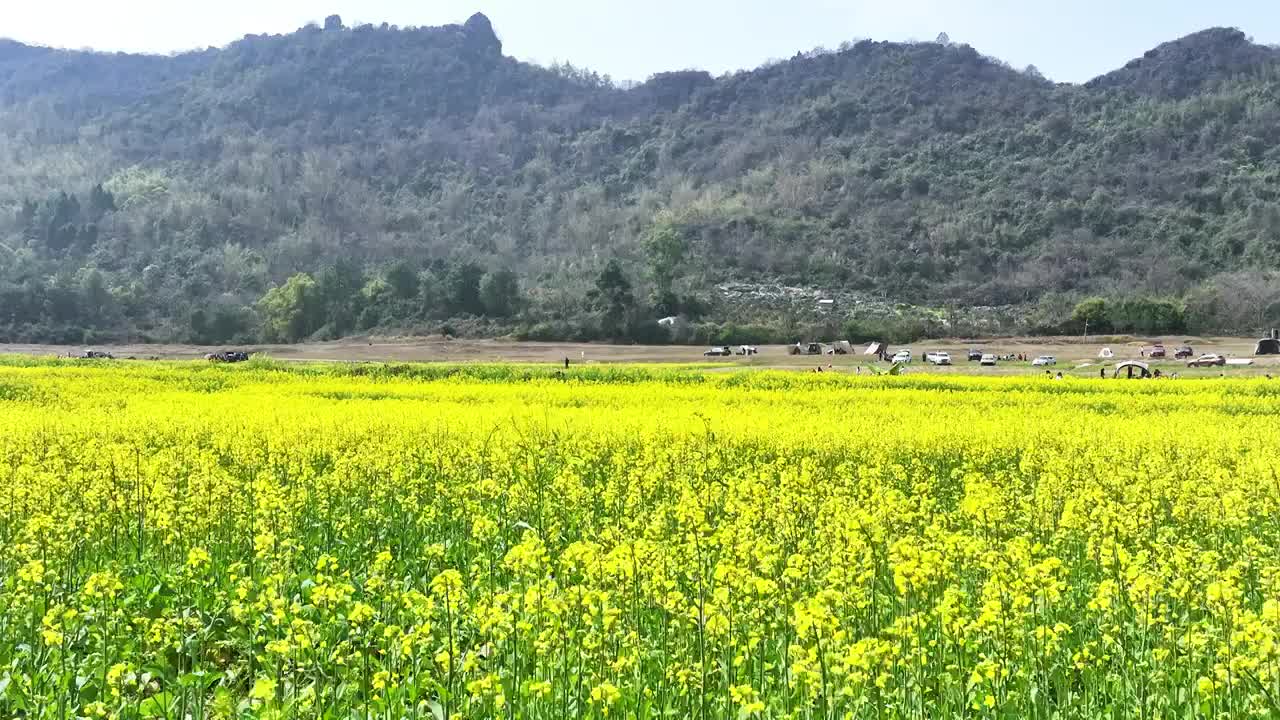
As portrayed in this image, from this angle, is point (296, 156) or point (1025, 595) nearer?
point (1025, 595)

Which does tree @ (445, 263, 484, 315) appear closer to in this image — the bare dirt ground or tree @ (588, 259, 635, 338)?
the bare dirt ground

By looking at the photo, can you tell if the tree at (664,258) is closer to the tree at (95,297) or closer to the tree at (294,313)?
the tree at (294,313)

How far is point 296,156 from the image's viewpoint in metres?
168

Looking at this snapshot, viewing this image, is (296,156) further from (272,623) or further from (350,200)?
(272,623)

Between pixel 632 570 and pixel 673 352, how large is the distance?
57.0 meters

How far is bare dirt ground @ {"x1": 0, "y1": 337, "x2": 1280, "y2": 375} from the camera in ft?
161

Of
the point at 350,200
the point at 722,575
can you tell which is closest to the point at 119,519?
the point at 722,575

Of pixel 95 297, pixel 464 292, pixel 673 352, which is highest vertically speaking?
pixel 95 297

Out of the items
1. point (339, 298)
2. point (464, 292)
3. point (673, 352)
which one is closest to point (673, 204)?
point (464, 292)

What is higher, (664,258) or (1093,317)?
(664,258)

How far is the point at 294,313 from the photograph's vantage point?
8769 centimetres

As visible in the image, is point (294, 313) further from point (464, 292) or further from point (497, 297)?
point (497, 297)

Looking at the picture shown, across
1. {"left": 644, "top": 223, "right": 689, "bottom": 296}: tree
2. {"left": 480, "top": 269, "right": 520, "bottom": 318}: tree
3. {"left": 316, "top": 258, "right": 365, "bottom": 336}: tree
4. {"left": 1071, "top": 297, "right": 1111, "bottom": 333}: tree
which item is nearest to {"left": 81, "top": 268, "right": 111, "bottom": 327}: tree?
{"left": 316, "top": 258, "right": 365, "bottom": 336}: tree

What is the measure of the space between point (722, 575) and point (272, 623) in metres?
3.20
